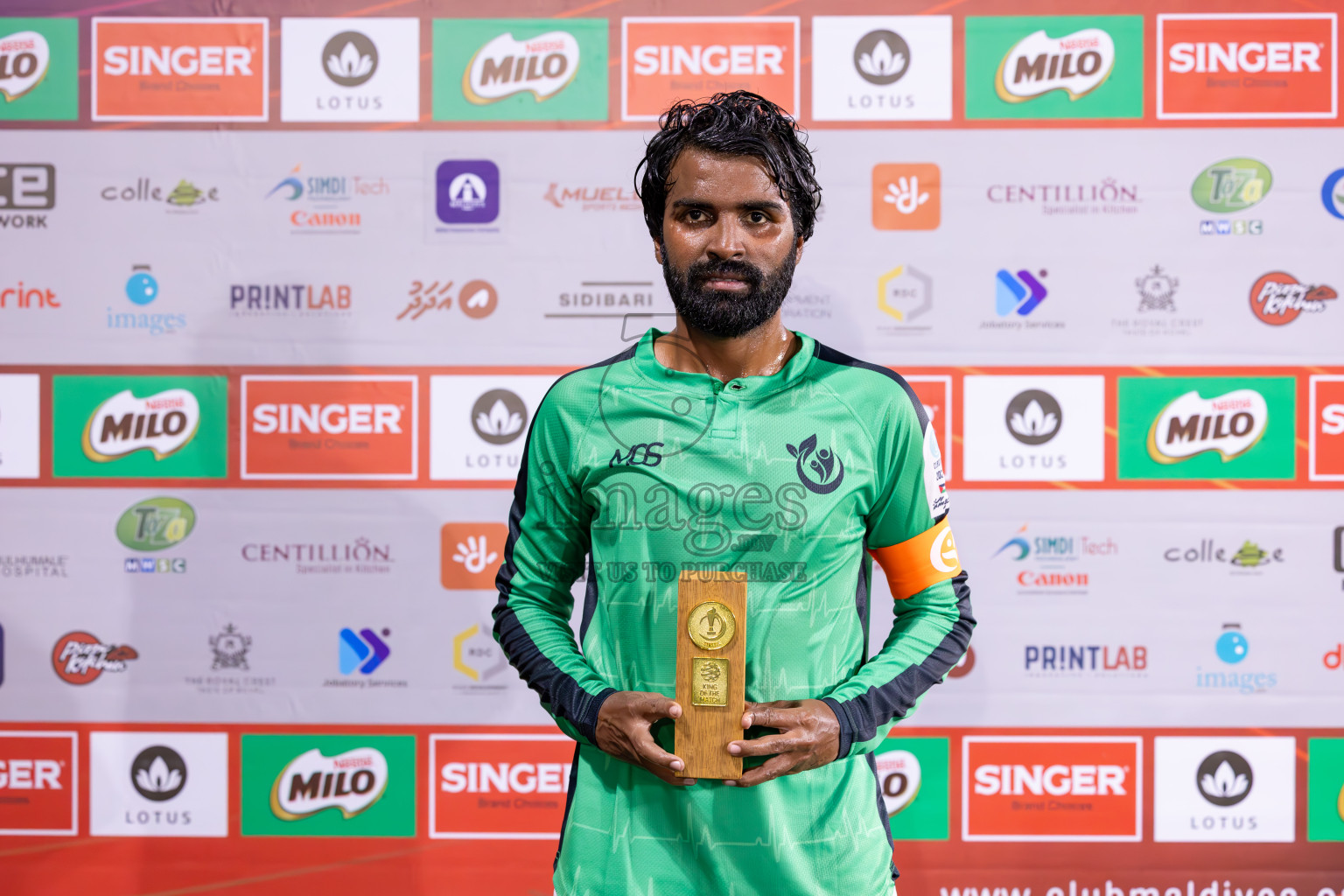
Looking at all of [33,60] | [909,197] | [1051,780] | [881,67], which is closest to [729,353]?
[909,197]

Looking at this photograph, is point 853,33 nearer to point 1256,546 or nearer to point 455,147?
point 455,147

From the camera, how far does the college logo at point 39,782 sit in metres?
2.05

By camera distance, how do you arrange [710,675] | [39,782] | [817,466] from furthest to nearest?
[39,782] < [817,466] < [710,675]

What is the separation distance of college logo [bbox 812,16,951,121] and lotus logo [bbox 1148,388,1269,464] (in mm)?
828

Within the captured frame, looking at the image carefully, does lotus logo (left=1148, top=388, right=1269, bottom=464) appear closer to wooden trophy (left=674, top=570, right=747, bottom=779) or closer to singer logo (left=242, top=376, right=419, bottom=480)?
wooden trophy (left=674, top=570, right=747, bottom=779)

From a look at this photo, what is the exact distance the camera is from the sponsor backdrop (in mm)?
1965

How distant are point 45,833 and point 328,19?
1982 mm

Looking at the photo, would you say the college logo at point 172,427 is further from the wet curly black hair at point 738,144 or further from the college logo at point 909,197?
the college logo at point 909,197

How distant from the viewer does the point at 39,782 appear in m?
2.06

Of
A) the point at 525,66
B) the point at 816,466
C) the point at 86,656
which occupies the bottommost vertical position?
the point at 86,656

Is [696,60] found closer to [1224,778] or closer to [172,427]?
[172,427]

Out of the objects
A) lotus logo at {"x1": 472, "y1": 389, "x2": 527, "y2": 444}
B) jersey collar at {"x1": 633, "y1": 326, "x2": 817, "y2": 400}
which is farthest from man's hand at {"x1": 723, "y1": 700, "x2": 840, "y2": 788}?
lotus logo at {"x1": 472, "y1": 389, "x2": 527, "y2": 444}

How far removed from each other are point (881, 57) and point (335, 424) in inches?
57.6

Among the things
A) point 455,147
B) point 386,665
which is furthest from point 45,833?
point 455,147
